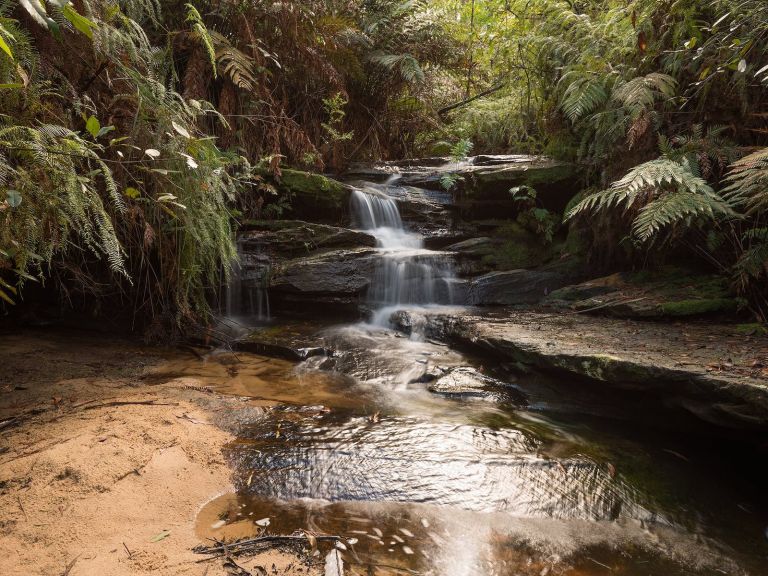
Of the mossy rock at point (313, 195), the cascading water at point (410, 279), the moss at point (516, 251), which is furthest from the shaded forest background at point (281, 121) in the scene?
the cascading water at point (410, 279)

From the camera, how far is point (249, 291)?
538cm

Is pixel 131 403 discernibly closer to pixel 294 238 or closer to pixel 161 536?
pixel 161 536

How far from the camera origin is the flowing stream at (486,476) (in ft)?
6.30

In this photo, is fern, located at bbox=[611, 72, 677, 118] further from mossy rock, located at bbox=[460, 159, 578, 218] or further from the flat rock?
the flat rock

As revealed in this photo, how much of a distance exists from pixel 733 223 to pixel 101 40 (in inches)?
205

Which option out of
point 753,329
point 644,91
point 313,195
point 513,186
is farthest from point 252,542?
point 513,186

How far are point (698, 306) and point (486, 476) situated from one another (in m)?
2.90

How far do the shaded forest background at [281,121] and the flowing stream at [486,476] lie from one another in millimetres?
1386

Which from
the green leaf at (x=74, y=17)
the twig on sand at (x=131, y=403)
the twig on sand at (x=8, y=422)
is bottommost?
the twig on sand at (x=131, y=403)

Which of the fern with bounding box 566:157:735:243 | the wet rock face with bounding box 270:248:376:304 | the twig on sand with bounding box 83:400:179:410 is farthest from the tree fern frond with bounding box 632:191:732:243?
the twig on sand with bounding box 83:400:179:410

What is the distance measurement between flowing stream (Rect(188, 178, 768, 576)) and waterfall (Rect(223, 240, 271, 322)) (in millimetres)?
1488

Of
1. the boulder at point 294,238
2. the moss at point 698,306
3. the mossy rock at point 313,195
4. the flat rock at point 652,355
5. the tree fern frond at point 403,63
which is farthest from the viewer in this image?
the tree fern frond at point 403,63

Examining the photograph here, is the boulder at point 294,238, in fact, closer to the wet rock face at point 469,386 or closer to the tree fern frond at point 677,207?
the wet rock face at point 469,386

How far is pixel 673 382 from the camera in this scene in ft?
9.04
